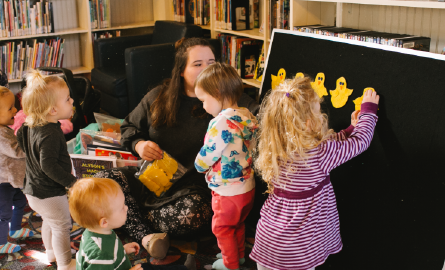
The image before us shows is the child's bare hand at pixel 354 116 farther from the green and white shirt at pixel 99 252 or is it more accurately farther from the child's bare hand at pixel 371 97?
the green and white shirt at pixel 99 252

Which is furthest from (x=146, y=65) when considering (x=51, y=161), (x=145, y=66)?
(x=51, y=161)

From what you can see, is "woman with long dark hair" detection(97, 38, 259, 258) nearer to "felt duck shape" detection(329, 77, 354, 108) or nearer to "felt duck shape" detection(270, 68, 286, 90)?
"felt duck shape" detection(270, 68, 286, 90)

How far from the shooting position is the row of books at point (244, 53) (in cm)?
346

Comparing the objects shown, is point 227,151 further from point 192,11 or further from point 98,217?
point 192,11

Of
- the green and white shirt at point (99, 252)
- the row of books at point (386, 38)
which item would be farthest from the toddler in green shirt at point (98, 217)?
the row of books at point (386, 38)

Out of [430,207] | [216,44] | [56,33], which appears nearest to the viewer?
[430,207]

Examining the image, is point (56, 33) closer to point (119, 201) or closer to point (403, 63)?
point (119, 201)

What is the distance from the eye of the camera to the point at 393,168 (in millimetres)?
1534

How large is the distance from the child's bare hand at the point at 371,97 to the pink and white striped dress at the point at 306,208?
23 mm

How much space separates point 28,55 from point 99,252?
9.97 ft

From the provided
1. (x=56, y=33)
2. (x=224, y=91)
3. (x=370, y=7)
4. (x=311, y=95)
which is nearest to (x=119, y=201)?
(x=224, y=91)

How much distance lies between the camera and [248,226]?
2.27m

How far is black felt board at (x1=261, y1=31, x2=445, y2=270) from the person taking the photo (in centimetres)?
141

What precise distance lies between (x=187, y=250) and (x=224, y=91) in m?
0.81
